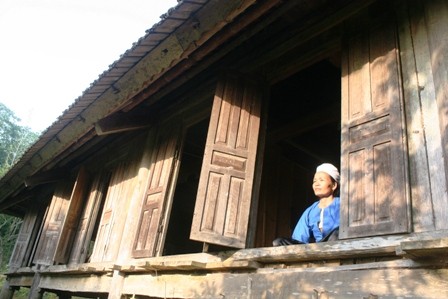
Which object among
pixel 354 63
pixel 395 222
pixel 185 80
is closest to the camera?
pixel 395 222

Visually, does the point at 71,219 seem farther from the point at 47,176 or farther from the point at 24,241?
the point at 24,241

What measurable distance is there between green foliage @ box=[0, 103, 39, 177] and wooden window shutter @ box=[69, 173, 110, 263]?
2939 cm

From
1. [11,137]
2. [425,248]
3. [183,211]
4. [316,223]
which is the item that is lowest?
[425,248]

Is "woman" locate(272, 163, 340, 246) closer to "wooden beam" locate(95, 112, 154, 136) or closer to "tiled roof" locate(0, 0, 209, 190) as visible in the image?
"tiled roof" locate(0, 0, 209, 190)

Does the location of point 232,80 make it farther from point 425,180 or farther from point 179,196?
point 179,196

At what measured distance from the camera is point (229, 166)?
4.11 meters

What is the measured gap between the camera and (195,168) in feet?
29.7

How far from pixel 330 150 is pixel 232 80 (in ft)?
11.4

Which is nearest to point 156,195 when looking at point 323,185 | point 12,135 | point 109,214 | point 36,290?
point 109,214

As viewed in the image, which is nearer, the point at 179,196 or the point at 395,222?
the point at 395,222

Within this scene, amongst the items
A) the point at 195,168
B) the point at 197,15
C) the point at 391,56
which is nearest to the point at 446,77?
the point at 391,56

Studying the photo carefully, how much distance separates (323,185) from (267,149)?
3.13 meters

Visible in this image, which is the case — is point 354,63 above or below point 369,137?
above

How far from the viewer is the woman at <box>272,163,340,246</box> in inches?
147
